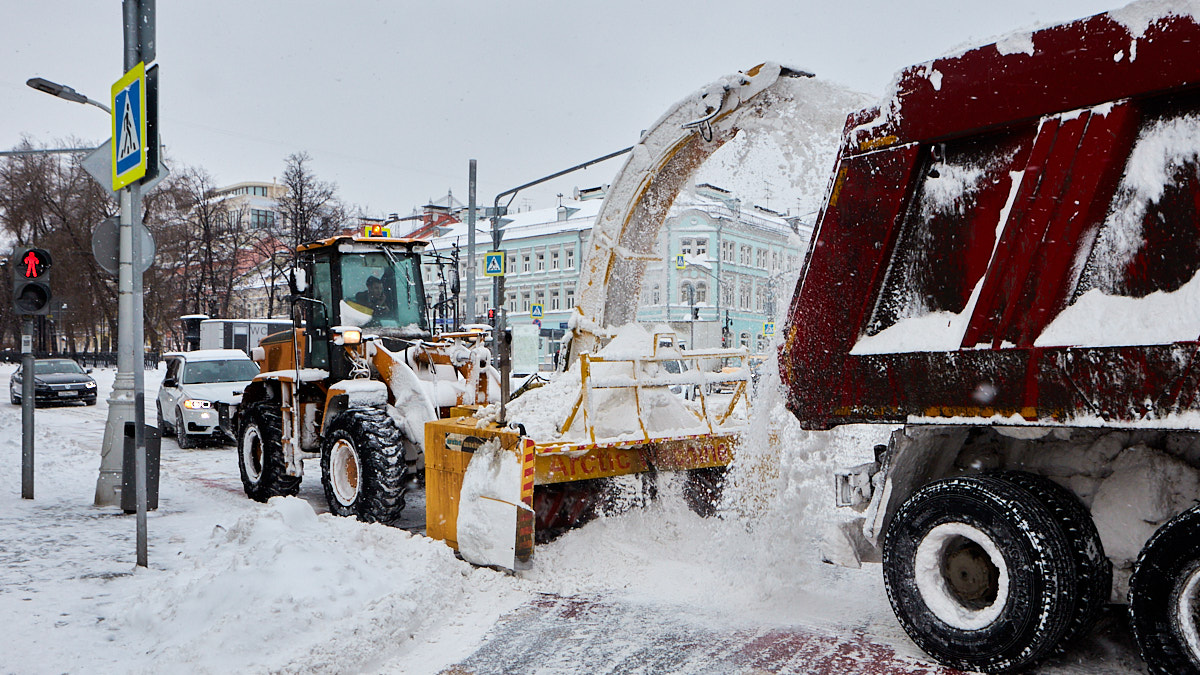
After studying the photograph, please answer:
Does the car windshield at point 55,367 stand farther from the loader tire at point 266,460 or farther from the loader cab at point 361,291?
the loader cab at point 361,291

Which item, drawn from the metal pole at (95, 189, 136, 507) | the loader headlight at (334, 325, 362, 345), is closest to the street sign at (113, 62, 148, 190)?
the metal pole at (95, 189, 136, 507)

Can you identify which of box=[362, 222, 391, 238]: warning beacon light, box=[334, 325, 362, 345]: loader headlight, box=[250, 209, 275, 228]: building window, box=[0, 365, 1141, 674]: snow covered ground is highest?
box=[250, 209, 275, 228]: building window

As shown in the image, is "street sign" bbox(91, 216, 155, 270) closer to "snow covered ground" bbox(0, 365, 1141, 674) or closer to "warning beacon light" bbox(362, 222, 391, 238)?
"warning beacon light" bbox(362, 222, 391, 238)

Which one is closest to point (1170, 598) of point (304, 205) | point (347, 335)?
point (347, 335)

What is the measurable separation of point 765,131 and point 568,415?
2.30 metres

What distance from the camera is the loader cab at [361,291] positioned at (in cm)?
904

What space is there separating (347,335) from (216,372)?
29.9ft

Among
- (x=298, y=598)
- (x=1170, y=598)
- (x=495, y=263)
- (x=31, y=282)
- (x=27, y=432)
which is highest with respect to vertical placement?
(x=495, y=263)

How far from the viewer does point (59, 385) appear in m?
24.9

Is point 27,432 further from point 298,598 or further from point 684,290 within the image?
point 684,290

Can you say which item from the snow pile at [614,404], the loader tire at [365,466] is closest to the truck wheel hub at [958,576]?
the snow pile at [614,404]

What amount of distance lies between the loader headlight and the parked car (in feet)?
23.2

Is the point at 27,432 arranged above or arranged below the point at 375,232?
below

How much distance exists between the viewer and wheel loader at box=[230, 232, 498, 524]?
7996 mm
